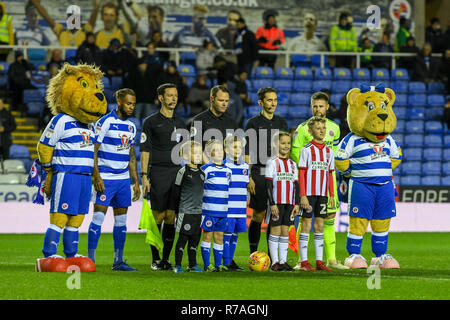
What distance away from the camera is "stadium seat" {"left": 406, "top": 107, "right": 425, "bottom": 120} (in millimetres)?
19312

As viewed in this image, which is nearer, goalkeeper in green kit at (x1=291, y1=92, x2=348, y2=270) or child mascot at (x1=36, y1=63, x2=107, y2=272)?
child mascot at (x1=36, y1=63, x2=107, y2=272)

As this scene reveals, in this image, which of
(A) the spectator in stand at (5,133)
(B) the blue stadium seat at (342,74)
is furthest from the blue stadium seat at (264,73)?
(A) the spectator in stand at (5,133)

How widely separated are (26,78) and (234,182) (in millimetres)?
9501

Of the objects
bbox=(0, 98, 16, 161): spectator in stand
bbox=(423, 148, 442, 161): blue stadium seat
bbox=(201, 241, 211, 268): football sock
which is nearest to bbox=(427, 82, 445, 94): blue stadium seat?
bbox=(423, 148, 442, 161): blue stadium seat

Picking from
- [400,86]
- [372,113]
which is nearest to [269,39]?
[400,86]

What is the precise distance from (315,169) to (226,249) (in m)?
1.25

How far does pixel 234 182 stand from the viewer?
9047 mm

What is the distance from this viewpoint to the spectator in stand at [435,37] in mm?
20219

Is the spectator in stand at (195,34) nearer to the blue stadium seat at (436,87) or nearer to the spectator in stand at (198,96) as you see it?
the spectator in stand at (198,96)

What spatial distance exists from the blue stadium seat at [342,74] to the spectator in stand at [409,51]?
63.1 inches

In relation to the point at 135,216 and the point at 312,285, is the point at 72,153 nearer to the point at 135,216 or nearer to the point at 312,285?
the point at 312,285

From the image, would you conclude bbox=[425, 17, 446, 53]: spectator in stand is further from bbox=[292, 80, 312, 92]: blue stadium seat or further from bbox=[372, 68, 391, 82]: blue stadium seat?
bbox=[292, 80, 312, 92]: blue stadium seat

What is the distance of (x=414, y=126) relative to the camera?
19031 mm

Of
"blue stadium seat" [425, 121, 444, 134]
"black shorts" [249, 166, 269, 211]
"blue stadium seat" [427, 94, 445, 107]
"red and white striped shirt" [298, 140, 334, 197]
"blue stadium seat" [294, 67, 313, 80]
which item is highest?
"blue stadium seat" [294, 67, 313, 80]
